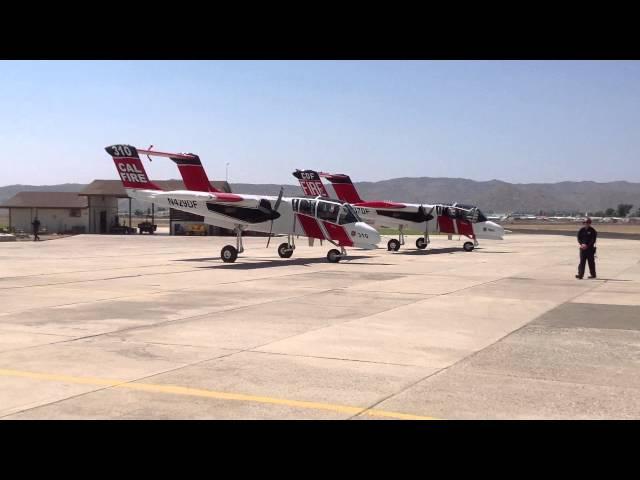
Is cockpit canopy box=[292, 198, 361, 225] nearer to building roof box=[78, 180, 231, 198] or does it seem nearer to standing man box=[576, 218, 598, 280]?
standing man box=[576, 218, 598, 280]

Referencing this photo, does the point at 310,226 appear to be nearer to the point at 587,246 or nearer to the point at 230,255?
the point at 230,255

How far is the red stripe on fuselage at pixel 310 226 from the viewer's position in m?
26.6

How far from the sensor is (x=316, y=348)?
31.3 feet

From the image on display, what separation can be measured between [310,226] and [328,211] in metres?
0.95

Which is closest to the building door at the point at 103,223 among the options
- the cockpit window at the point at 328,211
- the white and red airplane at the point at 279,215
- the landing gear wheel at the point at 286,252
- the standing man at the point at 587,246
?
the white and red airplane at the point at 279,215

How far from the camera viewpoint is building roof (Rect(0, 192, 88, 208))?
61156 millimetres

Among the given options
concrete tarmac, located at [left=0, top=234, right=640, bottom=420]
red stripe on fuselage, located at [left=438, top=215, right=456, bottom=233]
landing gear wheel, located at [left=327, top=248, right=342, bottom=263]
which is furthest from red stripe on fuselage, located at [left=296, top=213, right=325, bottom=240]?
red stripe on fuselage, located at [left=438, top=215, right=456, bottom=233]

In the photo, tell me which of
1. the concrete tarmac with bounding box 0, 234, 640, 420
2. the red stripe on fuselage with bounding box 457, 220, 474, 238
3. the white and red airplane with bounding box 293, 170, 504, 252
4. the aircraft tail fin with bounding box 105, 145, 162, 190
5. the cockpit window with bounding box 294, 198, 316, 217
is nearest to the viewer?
the concrete tarmac with bounding box 0, 234, 640, 420

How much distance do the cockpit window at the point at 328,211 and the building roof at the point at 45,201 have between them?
40.4 metres

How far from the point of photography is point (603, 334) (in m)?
11.0

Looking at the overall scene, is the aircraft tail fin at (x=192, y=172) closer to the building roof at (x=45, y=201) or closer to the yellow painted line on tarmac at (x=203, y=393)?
the yellow painted line on tarmac at (x=203, y=393)

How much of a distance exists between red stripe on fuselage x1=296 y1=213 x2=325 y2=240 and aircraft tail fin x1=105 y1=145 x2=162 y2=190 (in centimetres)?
657
